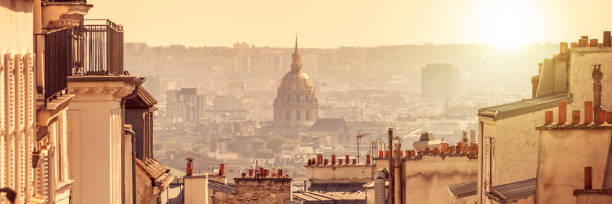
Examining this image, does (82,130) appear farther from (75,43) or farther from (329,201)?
(329,201)

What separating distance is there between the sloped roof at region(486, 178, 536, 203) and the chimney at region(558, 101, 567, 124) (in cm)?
74

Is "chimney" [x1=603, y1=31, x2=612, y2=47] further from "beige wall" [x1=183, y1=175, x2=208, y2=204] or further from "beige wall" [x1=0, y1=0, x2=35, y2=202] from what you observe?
"beige wall" [x1=183, y1=175, x2=208, y2=204]

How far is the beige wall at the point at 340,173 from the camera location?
4441cm

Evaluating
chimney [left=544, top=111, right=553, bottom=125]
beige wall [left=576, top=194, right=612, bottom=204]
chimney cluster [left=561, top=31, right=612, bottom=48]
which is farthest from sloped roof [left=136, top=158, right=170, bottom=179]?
beige wall [left=576, top=194, right=612, bottom=204]

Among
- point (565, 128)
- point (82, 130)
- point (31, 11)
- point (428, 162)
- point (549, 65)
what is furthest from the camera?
point (428, 162)

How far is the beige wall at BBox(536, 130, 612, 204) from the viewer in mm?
18141

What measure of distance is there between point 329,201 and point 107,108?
20.8 metres

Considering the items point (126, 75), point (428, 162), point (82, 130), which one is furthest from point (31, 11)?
point (428, 162)

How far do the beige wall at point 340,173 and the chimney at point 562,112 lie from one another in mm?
24434

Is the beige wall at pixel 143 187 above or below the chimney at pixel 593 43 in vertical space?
below

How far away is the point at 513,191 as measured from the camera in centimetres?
1945

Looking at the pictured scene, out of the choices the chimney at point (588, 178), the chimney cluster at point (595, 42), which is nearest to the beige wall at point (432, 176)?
the chimney cluster at point (595, 42)

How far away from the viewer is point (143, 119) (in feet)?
88.1

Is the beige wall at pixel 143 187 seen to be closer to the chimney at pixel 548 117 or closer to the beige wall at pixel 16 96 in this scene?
the chimney at pixel 548 117
